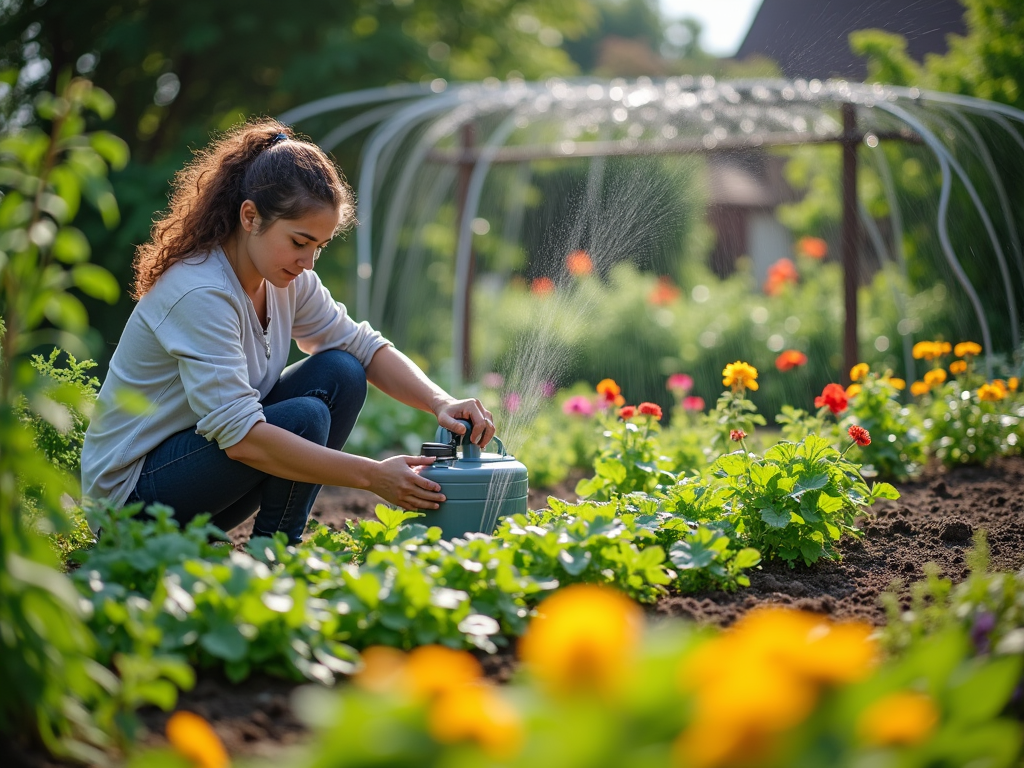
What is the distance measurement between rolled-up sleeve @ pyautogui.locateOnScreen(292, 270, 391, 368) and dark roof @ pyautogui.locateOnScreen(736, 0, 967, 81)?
3.42 m

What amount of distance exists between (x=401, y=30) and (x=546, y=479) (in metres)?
5.56

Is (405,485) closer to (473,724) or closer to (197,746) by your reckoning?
(197,746)

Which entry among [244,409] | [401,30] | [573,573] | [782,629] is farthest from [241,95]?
[782,629]

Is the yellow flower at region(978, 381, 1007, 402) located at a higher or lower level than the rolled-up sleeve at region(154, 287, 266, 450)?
higher

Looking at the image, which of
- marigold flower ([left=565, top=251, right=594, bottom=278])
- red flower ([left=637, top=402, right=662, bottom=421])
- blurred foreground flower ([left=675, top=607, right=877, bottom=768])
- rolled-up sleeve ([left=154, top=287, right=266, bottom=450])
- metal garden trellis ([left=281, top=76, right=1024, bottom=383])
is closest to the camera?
blurred foreground flower ([left=675, top=607, right=877, bottom=768])

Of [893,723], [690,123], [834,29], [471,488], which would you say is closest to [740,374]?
[471,488]

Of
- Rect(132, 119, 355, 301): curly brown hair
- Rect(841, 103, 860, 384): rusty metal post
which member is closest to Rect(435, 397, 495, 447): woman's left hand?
Rect(132, 119, 355, 301): curly brown hair

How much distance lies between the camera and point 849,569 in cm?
253

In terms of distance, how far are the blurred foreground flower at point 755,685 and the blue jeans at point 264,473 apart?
5.66 feet

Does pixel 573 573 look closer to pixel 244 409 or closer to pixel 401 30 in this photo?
pixel 244 409

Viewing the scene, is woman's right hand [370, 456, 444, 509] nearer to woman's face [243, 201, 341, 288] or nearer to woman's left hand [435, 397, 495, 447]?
woman's left hand [435, 397, 495, 447]

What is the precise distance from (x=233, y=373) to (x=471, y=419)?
0.63 meters

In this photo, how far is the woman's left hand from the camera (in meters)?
2.49

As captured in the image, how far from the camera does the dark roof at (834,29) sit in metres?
5.39
